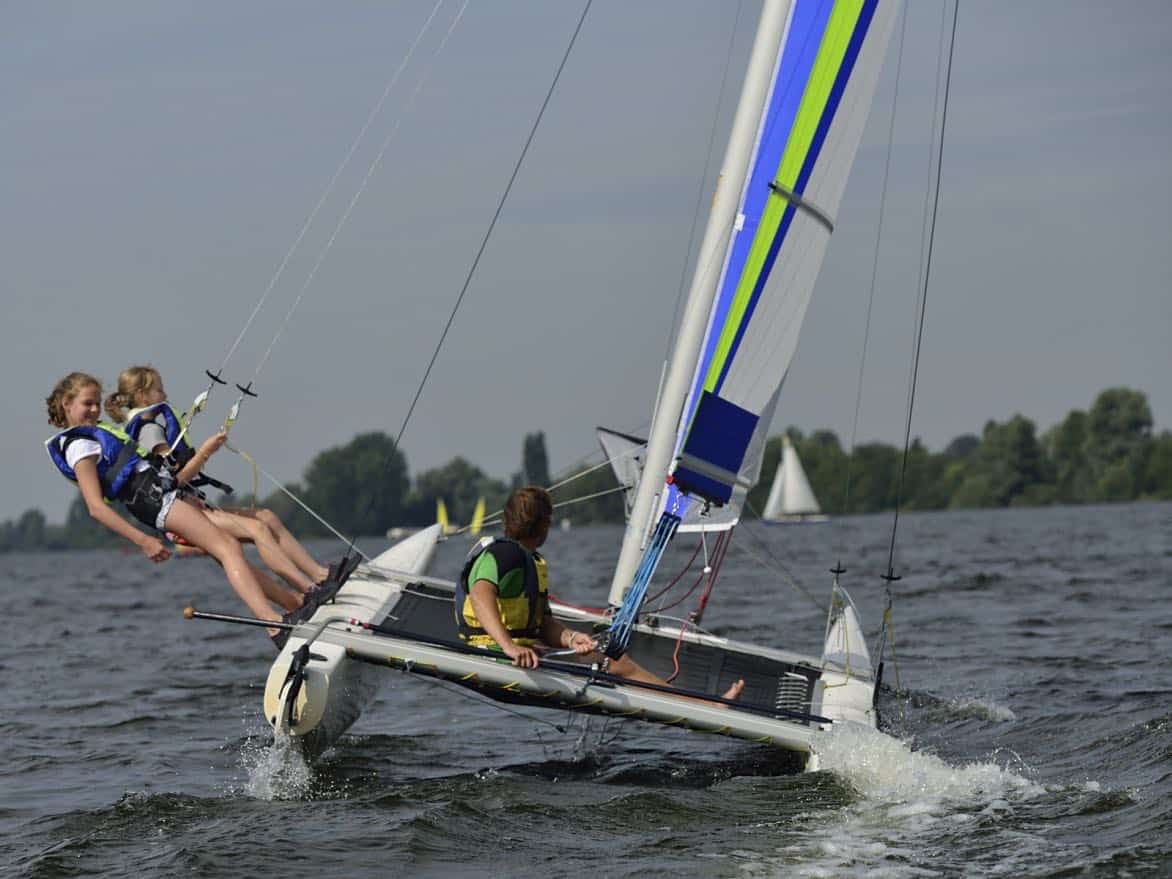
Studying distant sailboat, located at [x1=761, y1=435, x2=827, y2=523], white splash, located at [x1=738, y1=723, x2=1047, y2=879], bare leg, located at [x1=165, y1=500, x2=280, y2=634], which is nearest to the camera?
white splash, located at [x1=738, y1=723, x2=1047, y2=879]

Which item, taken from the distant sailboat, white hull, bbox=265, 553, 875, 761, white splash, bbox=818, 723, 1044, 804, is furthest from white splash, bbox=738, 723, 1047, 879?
the distant sailboat

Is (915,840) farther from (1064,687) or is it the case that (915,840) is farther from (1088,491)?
(1088,491)

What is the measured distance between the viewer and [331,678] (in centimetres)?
662

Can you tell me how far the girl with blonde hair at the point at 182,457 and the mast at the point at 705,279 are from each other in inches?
58.4

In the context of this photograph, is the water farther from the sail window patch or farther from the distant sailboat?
the distant sailboat

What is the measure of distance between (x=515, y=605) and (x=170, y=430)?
5.98ft

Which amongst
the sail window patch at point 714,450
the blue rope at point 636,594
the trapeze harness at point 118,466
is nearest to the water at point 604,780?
the blue rope at point 636,594

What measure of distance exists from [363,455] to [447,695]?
60093mm

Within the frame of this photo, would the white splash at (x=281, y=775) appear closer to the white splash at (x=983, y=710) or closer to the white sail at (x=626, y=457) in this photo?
the white sail at (x=626, y=457)

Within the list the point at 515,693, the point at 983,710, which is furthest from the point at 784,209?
the point at 983,710

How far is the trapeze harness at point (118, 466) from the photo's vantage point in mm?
6988

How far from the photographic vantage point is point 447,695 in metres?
10.4

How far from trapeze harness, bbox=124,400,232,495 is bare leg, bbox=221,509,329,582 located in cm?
24

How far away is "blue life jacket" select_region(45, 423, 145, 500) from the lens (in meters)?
6.98
